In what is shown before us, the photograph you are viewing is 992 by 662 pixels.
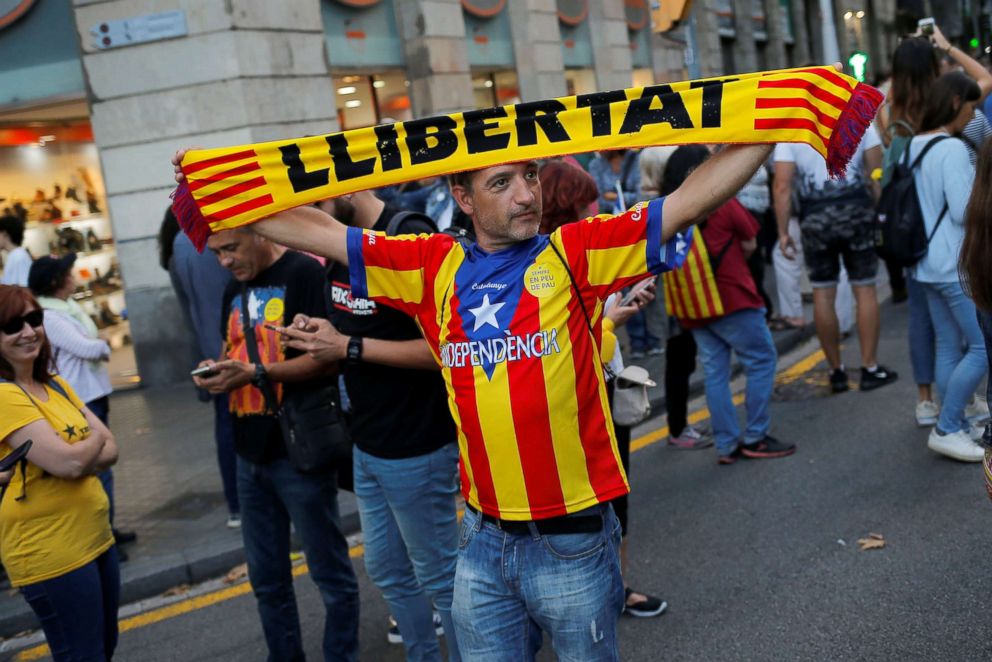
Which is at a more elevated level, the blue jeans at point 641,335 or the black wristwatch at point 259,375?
the black wristwatch at point 259,375

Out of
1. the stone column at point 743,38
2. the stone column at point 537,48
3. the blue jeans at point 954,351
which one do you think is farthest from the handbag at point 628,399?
the stone column at point 743,38

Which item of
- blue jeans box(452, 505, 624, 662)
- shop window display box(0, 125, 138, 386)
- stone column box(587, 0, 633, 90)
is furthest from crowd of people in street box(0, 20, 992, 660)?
stone column box(587, 0, 633, 90)

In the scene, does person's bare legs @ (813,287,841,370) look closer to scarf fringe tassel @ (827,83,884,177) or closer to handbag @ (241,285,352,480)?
handbag @ (241,285,352,480)

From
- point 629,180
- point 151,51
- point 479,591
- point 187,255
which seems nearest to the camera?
point 479,591

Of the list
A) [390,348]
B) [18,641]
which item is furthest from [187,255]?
[390,348]

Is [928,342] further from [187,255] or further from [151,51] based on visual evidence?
[151,51]

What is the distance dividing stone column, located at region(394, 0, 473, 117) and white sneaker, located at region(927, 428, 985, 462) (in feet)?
28.4

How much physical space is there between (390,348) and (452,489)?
59 cm

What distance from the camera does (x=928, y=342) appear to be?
605 cm

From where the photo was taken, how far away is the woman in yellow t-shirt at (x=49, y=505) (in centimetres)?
350

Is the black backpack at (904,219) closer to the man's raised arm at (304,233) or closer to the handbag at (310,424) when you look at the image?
the handbag at (310,424)

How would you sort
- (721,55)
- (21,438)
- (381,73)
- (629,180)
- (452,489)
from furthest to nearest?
(721,55) < (381,73) < (629,180) < (452,489) < (21,438)

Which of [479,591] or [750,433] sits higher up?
[479,591]

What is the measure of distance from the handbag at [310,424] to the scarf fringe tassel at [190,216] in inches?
33.6
